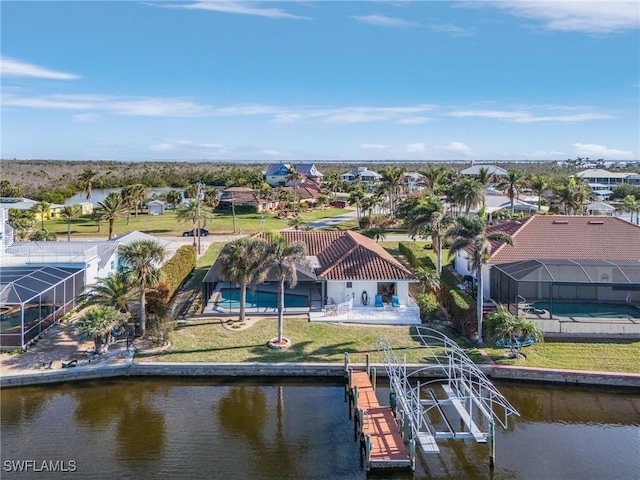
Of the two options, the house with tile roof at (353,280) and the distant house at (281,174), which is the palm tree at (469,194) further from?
the distant house at (281,174)

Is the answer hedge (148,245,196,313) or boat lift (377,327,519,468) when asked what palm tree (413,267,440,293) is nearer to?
boat lift (377,327,519,468)

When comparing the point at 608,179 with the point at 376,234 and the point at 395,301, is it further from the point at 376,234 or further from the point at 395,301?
the point at 395,301

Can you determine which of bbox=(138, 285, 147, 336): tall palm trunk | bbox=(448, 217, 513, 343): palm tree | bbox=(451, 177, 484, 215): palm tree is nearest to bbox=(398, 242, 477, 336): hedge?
bbox=(448, 217, 513, 343): palm tree

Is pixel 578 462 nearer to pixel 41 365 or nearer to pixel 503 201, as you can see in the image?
pixel 41 365

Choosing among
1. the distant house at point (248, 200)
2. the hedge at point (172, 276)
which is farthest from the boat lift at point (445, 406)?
the distant house at point (248, 200)

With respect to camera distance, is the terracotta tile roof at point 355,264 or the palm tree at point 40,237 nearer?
the terracotta tile roof at point 355,264

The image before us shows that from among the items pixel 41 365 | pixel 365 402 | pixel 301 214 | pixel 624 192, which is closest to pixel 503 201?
pixel 301 214
